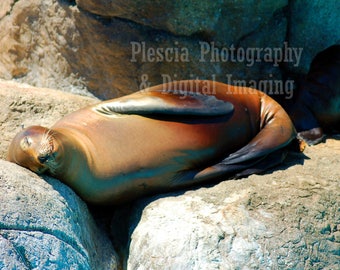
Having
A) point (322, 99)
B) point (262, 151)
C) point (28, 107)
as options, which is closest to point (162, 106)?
point (262, 151)

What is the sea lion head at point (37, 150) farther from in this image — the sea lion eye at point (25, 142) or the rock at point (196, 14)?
the rock at point (196, 14)

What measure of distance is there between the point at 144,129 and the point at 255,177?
0.88 meters

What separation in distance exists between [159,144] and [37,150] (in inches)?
39.6

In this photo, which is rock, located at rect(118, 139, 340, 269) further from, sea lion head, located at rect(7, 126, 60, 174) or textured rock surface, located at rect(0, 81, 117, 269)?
sea lion head, located at rect(7, 126, 60, 174)

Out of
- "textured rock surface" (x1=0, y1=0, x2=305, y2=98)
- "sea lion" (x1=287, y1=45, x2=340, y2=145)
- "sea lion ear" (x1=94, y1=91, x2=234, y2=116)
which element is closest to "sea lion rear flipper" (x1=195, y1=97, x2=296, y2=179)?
"sea lion ear" (x1=94, y1=91, x2=234, y2=116)

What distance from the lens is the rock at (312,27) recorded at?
6625mm

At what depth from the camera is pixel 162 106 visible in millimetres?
5414

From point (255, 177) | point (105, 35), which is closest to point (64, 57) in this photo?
point (105, 35)

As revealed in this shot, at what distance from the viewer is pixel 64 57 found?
6859 millimetres

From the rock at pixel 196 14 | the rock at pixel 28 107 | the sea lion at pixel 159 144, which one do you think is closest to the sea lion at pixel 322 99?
the rock at pixel 196 14

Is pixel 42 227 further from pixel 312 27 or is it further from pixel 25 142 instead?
pixel 312 27

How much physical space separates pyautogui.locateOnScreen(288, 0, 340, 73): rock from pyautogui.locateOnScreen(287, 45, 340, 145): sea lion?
0.53 ft

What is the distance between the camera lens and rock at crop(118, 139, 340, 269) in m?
4.62

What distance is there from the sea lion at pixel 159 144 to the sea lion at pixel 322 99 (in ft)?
2.66
